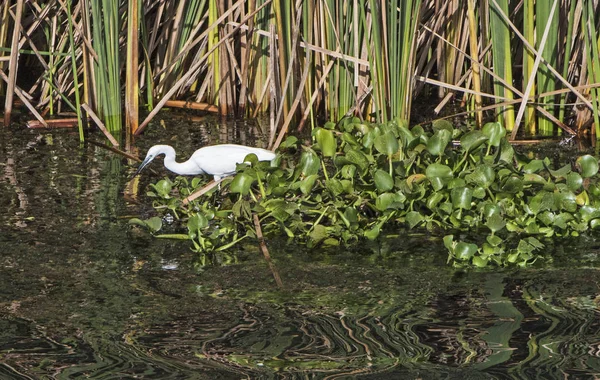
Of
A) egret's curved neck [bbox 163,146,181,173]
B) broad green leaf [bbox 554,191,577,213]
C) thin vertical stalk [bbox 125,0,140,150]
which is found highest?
thin vertical stalk [bbox 125,0,140,150]

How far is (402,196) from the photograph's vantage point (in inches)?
163

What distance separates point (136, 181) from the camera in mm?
5152

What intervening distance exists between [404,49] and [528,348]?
2.43m

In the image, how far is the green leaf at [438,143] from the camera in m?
4.21

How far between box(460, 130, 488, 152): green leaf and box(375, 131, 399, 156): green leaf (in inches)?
11.5

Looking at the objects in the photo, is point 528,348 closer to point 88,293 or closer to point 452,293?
point 452,293

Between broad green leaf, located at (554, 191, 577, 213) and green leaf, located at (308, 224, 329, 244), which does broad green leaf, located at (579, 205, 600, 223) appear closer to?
broad green leaf, located at (554, 191, 577, 213)

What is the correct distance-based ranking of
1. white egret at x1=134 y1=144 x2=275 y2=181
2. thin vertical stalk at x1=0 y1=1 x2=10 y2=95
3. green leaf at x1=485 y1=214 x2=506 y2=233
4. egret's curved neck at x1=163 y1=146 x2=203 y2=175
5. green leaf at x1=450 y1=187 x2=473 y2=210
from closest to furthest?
green leaf at x1=485 y1=214 x2=506 y2=233 < green leaf at x1=450 y1=187 x2=473 y2=210 < white egret at x1=134 y1=144 x2=275 y2=181 < egret's curved neck at x1=163 y1=146 x2=203 y2=175 < thin vertical stalk at x1=0 y1=1 x2=10 y2=95

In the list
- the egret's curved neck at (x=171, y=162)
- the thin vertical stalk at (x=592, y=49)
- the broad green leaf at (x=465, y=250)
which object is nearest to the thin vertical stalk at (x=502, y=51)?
the thin vertical stalk at (x=592, y=49)

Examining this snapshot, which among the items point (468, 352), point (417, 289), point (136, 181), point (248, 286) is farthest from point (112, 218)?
point (468, 352)

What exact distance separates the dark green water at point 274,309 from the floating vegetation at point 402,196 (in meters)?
0.10

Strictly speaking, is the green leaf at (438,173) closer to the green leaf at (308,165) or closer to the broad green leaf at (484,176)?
the broad green leaf at (484,176)

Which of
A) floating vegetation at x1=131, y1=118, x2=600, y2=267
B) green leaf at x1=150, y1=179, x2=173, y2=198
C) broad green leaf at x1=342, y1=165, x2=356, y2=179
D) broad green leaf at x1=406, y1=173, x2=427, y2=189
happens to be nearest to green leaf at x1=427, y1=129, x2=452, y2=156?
floating vegetation at x1=131, y1=118, x2=600, y2=267

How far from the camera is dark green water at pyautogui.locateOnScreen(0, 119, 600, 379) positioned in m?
2.91
